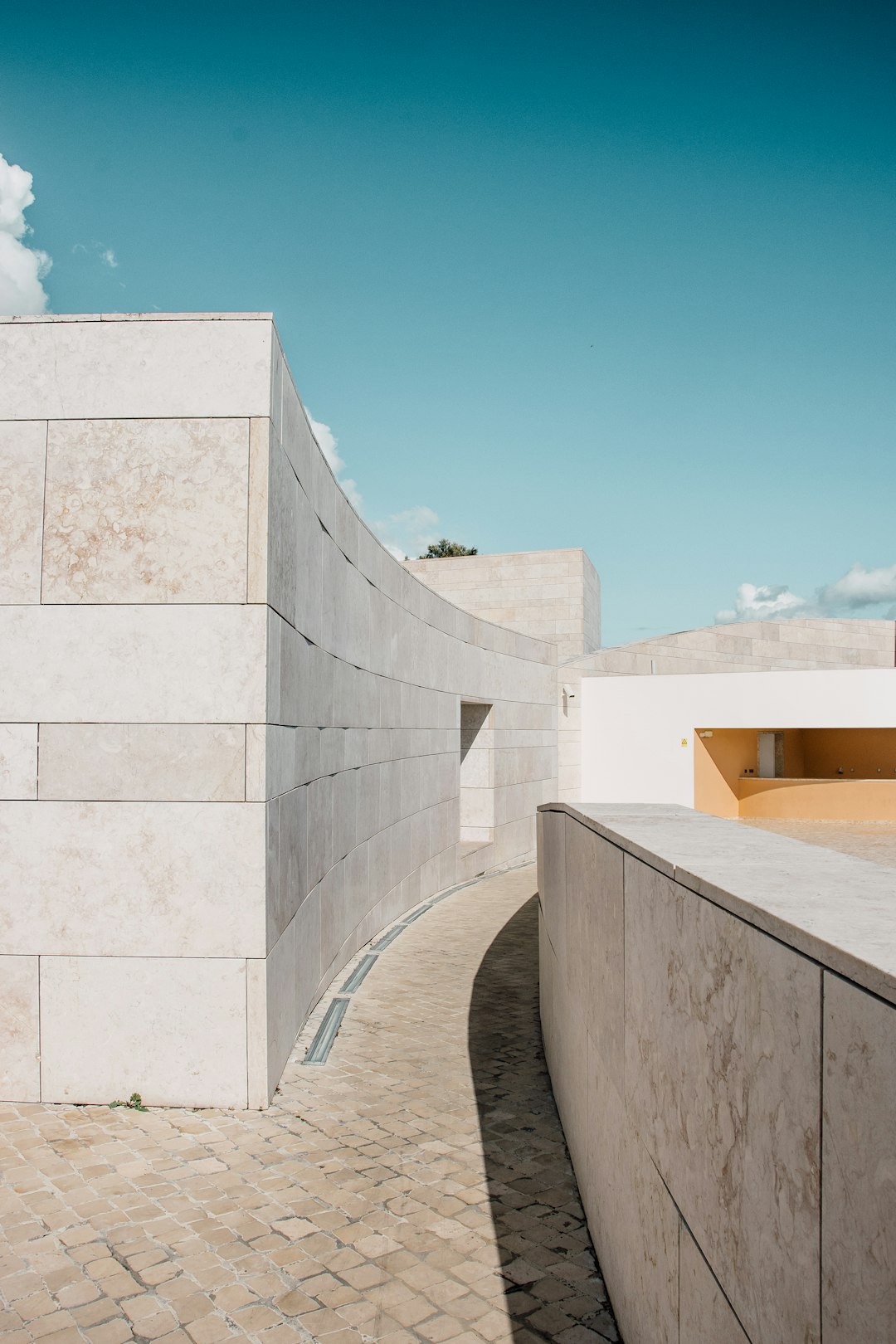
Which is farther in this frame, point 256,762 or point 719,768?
point 719,768

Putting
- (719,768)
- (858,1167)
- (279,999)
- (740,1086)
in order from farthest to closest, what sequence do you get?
(719,768)
(279,999)
(740,1086)
(858,1167)

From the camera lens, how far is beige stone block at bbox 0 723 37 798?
5.73m

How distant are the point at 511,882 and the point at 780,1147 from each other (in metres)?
13.7

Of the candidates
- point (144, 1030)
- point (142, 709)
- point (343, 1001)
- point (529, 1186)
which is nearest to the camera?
point (529, 1186)

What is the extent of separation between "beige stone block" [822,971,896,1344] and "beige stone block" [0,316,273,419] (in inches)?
211

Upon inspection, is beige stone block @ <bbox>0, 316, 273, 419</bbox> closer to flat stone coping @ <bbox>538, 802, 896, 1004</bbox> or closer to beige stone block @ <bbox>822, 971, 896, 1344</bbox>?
flat stone coping @ <bbox>538, 802, 896, 1004</bbox>

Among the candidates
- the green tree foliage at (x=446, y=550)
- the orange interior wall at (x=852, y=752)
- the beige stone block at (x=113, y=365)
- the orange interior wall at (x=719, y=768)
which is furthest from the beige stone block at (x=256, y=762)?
the green tree foliage at (x=446, y=550)

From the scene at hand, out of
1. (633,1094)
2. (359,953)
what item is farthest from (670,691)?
(633,1094)

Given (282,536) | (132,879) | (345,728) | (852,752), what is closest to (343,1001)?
(345,728)

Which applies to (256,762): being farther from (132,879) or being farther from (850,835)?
(850,835)

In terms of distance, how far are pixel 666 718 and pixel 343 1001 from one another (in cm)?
1700

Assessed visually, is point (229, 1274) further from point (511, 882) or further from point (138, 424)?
point (511, 882)

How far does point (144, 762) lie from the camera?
571 centimetres

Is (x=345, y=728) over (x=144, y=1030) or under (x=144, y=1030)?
over
